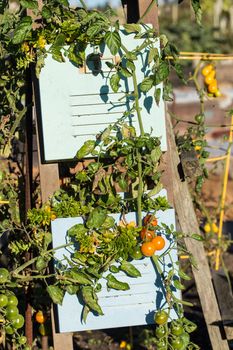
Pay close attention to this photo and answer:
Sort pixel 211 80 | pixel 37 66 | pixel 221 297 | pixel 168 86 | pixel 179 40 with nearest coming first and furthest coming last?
pixel 37 66 < pixel 168 86 < pixel 221 297 < pixel 211 80 < pixel 179 40

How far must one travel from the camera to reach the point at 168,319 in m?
3.21

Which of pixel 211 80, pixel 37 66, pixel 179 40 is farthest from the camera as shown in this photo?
pixel 179 40

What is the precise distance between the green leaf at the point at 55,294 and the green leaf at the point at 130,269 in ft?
0.84

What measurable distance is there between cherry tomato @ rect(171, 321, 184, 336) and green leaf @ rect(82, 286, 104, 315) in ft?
0.91

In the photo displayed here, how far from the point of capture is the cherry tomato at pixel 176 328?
3.15 m

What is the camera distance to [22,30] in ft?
9.82

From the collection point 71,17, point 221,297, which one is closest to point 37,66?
point 71,17

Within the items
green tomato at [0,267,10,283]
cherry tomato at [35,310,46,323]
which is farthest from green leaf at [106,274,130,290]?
cherry tomato at [35,310,46,323]

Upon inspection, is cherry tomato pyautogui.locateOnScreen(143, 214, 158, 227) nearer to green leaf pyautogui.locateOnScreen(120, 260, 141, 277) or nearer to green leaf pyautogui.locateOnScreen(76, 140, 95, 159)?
green leaf pyautogui.locateOnScreen(120, 260, 141, 277)

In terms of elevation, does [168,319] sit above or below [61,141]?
below

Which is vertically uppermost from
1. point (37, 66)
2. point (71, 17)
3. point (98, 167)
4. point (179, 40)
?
point (179, 40)

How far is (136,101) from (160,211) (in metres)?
0.44

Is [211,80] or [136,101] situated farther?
[211,80]

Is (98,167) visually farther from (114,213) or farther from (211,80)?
(211,80)
